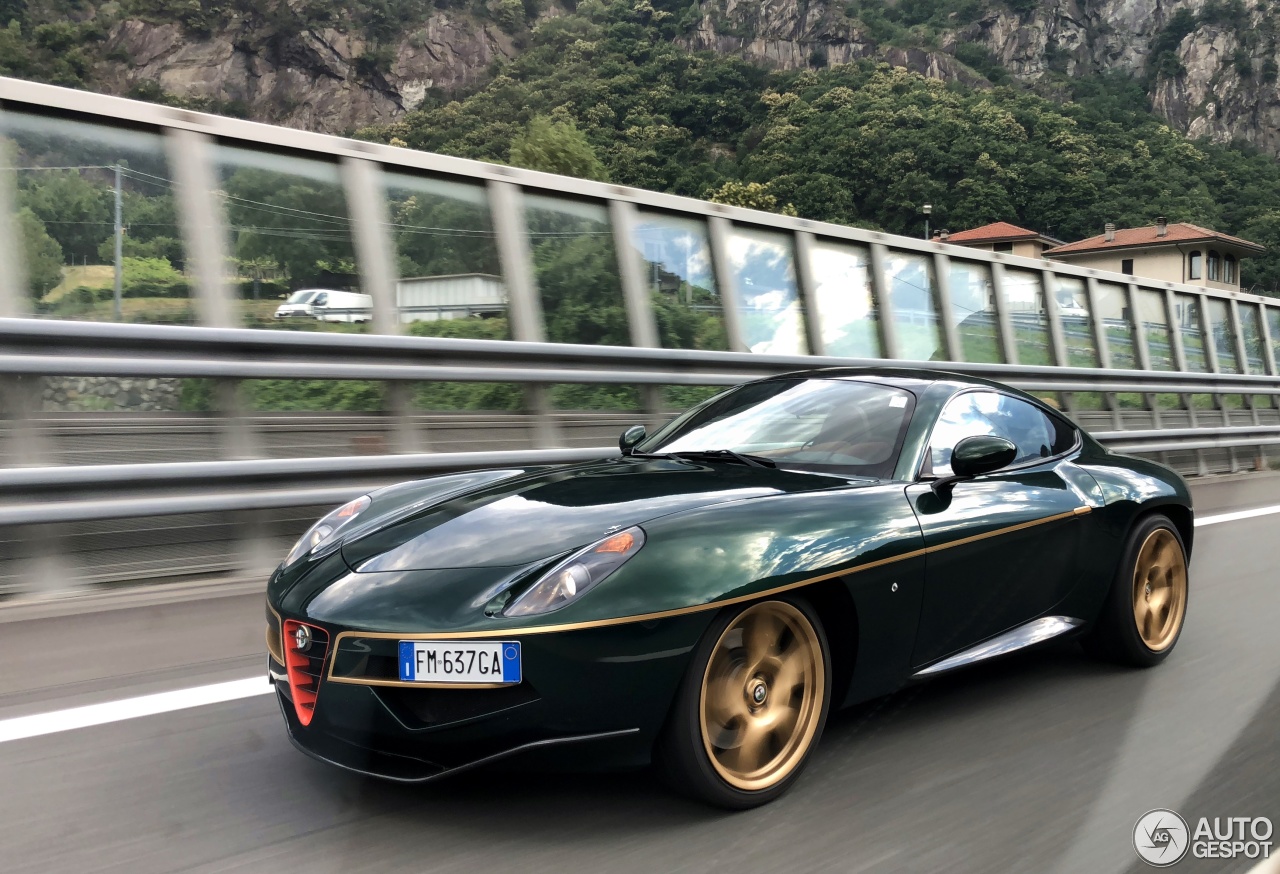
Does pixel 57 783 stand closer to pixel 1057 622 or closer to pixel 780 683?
pixel 780 683

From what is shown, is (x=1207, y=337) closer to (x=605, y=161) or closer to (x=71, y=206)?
(x=71, y=206)

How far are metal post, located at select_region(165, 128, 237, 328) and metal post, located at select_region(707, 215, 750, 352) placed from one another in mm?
3650

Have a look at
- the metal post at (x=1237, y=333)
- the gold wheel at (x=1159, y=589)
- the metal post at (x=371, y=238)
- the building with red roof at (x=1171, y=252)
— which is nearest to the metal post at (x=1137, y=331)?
the metal post at (x=1237, y=333)

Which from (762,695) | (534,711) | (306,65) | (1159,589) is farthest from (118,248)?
(306,65)

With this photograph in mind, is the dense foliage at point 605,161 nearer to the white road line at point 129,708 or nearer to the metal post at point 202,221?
the metal post at point 202,221

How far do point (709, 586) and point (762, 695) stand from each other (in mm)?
396

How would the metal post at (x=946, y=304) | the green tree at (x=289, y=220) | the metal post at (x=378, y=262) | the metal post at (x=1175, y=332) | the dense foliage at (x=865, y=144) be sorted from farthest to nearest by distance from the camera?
the dense foliage at (x=865, y=144), the metal post at (x=1175, y=332), the metal post at (x=946, y=304), the metal post at (x=378, y=262), the green tree at (x=289, y=220)

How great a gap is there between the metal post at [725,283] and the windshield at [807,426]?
A: 3.90 meters

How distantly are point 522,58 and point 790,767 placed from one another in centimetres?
14914

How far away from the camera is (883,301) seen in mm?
9836

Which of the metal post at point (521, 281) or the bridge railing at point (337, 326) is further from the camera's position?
the metal post at point (521, 281)

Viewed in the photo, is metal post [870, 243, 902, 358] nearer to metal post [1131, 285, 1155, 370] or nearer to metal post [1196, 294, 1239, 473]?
metal post [1131, 285, 1155, 370]

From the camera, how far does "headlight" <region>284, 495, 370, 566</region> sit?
363 cm

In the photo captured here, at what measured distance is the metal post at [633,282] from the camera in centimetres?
790
